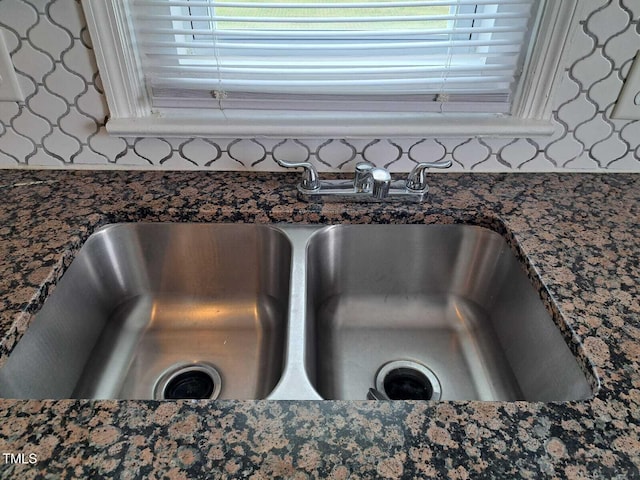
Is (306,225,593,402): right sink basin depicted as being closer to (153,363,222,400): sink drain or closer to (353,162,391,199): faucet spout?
(353,162,391,199): faucet spout

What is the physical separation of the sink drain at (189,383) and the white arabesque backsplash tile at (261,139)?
450 millimetres

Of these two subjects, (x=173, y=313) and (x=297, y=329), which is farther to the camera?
(x=173, y=313)

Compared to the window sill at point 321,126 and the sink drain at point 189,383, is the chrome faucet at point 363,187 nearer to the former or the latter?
the window sill at point 321,126

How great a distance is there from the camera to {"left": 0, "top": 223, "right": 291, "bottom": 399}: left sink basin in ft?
2.76

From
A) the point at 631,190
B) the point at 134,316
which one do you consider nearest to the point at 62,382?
the point at 134,316

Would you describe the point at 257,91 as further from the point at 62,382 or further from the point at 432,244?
the point at 62,382

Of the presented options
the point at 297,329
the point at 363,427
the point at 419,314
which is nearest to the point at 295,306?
the point at 297,329

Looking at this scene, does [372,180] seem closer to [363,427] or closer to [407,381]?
[407,381]

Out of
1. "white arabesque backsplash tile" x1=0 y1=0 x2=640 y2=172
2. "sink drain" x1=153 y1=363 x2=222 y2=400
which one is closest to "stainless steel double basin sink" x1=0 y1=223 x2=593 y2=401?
"sink drain" x1=153 y1=363 x2=222 y2=400

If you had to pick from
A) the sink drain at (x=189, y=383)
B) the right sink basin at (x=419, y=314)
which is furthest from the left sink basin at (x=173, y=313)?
the right sink basin at (x=419, y=314)

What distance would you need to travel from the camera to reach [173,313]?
3.23ft

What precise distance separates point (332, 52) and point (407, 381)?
69cm

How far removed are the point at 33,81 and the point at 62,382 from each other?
0.60m

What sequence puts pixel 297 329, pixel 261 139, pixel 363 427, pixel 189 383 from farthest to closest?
pixel 261 139, pixel 189 383, pixel 297 329, pixel 363 427
